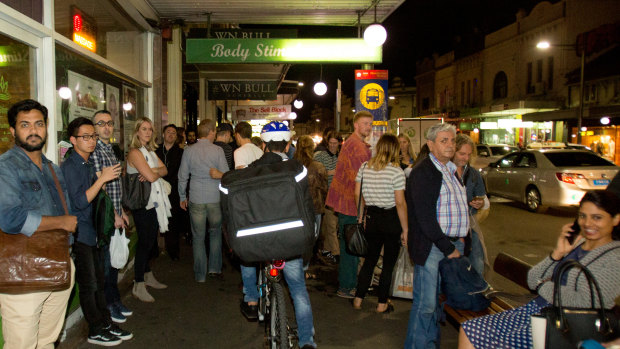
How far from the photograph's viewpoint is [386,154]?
5.25 m

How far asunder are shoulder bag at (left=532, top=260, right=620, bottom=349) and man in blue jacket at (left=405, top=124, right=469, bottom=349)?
Result: 1.21m

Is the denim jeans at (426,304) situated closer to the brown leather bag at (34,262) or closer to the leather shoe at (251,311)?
the leather shoe at (251,311)

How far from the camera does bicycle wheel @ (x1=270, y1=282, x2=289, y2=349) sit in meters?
3.74

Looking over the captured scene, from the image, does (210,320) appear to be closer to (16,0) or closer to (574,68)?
(16,0)

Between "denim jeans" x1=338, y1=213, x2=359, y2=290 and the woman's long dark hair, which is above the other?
the woman's long dark hair

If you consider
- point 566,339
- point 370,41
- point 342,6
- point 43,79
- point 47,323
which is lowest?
point 47,323

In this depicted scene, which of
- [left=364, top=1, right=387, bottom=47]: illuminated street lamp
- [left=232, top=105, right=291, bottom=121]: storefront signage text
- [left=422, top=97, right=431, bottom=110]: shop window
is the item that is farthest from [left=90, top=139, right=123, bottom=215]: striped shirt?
[left=422, top=97, right=431, bottom=110]: shop window

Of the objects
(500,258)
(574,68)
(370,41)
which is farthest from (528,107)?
(500,258)

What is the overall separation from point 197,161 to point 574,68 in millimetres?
30105

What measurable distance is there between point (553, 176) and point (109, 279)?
10620 mm

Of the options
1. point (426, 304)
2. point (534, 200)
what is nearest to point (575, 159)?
point (534, 200)

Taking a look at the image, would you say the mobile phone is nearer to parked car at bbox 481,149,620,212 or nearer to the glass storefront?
the glass storefront

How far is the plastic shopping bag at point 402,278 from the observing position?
222 inches

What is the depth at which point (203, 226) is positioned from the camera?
22.3ft
